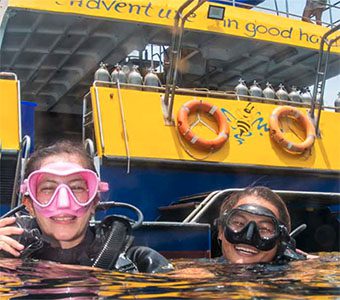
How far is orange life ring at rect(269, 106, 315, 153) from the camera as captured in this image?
5.88 m

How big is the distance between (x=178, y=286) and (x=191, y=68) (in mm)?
5723

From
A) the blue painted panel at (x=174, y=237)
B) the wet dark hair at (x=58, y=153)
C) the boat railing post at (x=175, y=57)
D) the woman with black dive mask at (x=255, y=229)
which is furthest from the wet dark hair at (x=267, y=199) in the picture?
the boat railing post at (x=175, y=57)

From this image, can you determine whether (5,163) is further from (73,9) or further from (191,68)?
(191,68)

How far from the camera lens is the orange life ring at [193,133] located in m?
5.45

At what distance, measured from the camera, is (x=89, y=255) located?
2.13 m

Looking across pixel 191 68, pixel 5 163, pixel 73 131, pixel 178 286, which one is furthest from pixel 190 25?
pixel 178 286

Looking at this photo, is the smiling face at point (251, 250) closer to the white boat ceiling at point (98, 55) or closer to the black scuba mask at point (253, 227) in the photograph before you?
the black scuba mask at point (253, 227)

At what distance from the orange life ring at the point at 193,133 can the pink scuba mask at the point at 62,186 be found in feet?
11.0

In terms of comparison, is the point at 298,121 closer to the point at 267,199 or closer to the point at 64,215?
the point at 267,199

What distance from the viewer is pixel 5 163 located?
16.2 feet

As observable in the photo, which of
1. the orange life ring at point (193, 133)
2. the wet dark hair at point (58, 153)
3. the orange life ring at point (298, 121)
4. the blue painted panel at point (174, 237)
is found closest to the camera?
the wet dark hair at point (58, 153)

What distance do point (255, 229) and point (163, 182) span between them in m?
2.84

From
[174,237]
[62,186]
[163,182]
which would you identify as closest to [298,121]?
[163,182]

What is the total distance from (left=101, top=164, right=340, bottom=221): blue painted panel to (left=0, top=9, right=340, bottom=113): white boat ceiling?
1.80 m
